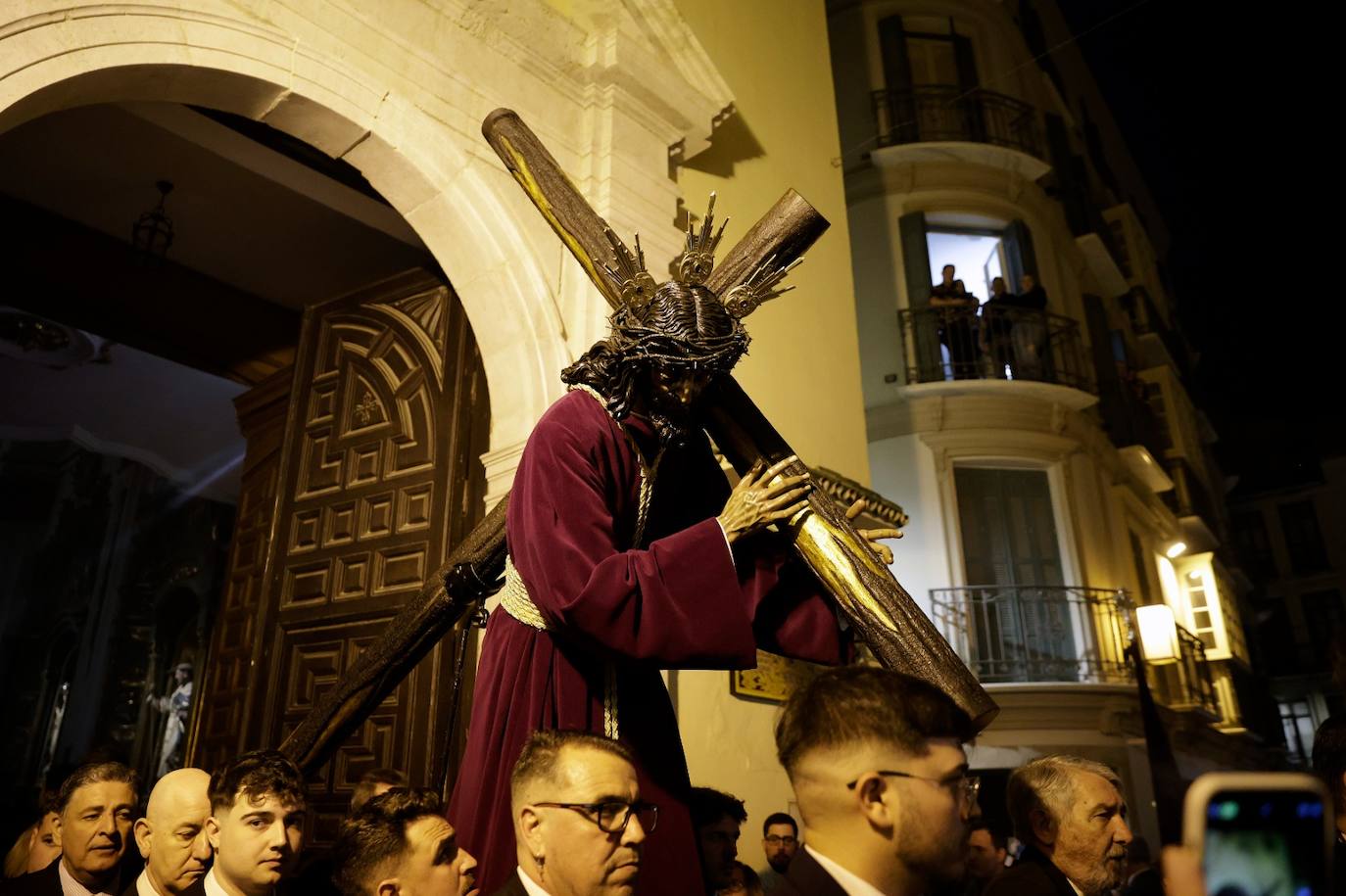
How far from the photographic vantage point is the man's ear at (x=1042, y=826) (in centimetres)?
285

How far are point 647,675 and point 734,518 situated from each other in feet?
1.65

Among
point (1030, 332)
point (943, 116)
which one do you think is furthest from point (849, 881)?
point (943, 116)

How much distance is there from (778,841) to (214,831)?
2716mm

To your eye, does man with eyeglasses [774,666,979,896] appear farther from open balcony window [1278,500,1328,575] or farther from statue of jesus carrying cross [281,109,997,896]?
open balcony window [1278,500,1328,575]

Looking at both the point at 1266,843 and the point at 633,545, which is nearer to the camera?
the point at 1266,843

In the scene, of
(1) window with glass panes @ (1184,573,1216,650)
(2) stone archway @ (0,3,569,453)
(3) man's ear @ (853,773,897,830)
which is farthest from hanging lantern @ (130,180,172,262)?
(1) window with glass panes @ (1184,573,1216,650)

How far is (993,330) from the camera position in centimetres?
1299

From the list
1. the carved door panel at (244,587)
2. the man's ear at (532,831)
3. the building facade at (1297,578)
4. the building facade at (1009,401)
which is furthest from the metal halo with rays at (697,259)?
the building facade at (1297,578)

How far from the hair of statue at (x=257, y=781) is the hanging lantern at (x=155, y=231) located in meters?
4.56

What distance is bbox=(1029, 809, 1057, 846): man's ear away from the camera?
285 cm

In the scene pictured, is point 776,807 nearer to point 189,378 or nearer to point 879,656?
point 879,656

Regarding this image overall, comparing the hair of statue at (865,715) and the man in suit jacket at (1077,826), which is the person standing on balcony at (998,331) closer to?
the man in suit jacket at (1077,826)

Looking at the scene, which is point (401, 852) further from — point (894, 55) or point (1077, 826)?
point (894, 55)

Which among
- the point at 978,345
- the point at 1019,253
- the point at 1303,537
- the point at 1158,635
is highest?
the point at 1019,253
